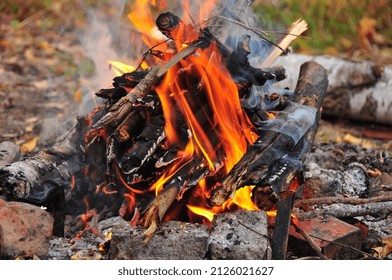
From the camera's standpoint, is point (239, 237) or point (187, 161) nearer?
point (239, 237)

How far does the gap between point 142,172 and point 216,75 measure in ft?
1.94

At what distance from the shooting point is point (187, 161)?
318 cm

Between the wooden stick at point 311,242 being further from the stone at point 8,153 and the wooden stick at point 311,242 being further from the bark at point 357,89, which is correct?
the bark at point 357,89

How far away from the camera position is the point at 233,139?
3.26 meters

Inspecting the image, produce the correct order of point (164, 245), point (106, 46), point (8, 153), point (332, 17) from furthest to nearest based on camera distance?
point (332, 17)
point (106, 46)
point (8, 153)
point (164, 245)

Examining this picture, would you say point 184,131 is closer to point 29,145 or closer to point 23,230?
point 23,230

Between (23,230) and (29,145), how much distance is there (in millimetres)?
1878

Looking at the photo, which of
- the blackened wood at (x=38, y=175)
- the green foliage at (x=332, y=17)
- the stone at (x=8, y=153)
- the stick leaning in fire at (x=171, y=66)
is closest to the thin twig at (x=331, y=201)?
the stick leaning in fire at (x=171, y=66)

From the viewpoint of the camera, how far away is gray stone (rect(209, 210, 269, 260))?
9.29ft

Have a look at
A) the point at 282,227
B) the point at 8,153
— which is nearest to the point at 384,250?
the point at 282,227

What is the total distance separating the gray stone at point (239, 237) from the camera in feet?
9.29

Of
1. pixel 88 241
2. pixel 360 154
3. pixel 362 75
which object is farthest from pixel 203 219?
pixel 362 75

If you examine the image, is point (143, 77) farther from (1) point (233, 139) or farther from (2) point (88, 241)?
(2) point (88, 241)

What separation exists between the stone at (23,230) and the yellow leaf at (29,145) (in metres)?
1.64
